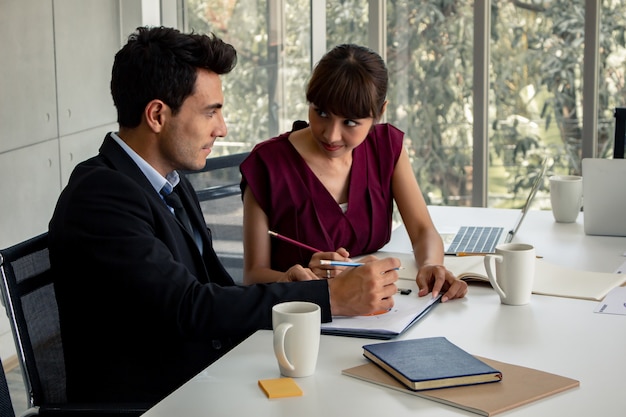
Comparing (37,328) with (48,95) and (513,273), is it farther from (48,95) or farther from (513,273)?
(48,95)

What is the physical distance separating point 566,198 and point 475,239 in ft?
1.23

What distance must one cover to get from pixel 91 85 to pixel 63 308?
258cm

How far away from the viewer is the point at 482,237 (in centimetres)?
238

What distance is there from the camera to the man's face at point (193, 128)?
1.80 m

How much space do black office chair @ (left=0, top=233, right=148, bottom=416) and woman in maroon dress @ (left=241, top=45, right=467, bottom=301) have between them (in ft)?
1.98

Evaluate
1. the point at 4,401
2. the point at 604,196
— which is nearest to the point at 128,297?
the point at 4,401

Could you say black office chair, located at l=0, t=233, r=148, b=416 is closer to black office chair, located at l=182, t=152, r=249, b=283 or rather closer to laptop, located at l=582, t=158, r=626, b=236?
black office chair, located at l=182, t=152, r=249, b=283

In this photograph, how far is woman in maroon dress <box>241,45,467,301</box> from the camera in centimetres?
221

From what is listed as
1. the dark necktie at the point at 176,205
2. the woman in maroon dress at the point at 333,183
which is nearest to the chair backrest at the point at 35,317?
the dark necktie at the point at 176,205

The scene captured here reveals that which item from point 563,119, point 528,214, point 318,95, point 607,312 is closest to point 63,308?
point 318,95

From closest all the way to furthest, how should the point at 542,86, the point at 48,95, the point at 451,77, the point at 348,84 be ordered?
the point at 348,84, the point at 48,95, the point at 542,86, the point at 451,77

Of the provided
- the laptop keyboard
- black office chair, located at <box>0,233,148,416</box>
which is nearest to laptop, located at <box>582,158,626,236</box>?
the laptop keyboard

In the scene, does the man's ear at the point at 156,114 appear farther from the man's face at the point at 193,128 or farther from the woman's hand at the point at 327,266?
the woman's hand at the point at 327,266

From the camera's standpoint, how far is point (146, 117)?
5.79ft
